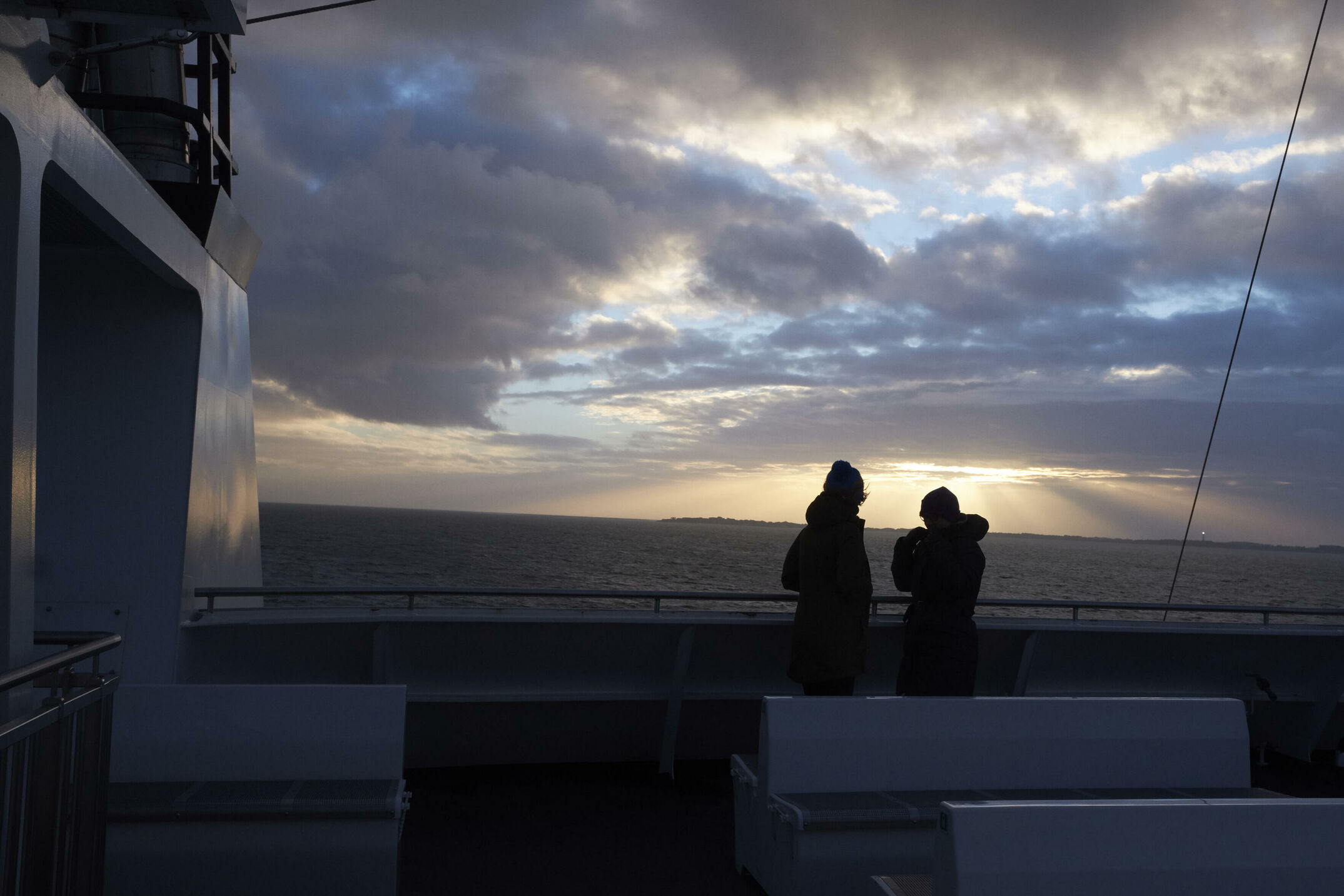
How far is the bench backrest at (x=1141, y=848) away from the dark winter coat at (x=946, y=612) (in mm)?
1939

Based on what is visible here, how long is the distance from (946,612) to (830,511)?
716 millimetres

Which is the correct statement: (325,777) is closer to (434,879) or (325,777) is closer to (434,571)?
(434,879)

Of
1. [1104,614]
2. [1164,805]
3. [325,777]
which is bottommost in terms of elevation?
[1104,614]

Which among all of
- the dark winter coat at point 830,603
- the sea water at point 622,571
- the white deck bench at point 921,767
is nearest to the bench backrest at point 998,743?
the white deck bench at point 921,767

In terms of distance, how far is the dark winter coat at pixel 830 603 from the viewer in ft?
13.8

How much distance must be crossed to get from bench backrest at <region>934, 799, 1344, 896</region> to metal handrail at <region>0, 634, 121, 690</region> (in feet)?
6.90

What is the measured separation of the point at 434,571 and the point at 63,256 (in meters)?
51.4

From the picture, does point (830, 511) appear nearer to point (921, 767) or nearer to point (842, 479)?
point (842, 479)

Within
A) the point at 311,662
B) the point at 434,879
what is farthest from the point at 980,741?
the point at 311,662

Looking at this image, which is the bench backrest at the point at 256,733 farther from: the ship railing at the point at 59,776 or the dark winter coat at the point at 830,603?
the dark winter coat at the point at 830,603

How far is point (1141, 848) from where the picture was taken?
6.83 ft

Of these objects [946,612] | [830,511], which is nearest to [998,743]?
[946,612]

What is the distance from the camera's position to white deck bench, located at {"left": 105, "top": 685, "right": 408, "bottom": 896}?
289 cm

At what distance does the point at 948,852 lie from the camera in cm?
205
